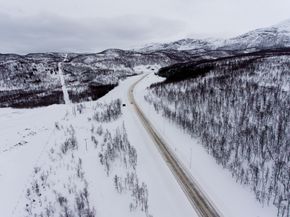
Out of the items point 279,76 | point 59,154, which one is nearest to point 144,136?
point 59,154

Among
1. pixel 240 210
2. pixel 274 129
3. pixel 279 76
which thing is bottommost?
pixel 240 210

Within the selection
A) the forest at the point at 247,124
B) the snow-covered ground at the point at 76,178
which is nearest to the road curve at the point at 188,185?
the snow-covered ground at the point at 76,178

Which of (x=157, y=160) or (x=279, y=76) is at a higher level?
(x=279, y=76)

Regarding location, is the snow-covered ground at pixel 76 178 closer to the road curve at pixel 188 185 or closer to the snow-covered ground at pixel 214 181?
the road curve at pixel 188 185

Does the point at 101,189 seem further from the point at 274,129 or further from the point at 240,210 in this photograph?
the point at 274,129

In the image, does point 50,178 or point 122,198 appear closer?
point 122,198

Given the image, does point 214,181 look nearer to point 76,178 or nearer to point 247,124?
point 76,178

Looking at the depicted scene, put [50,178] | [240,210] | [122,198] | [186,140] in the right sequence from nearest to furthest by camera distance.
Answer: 1. [240,210]
2. [122,198]
3. [50,178]
4. [186,140]

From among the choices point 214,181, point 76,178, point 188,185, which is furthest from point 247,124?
point 76,178
